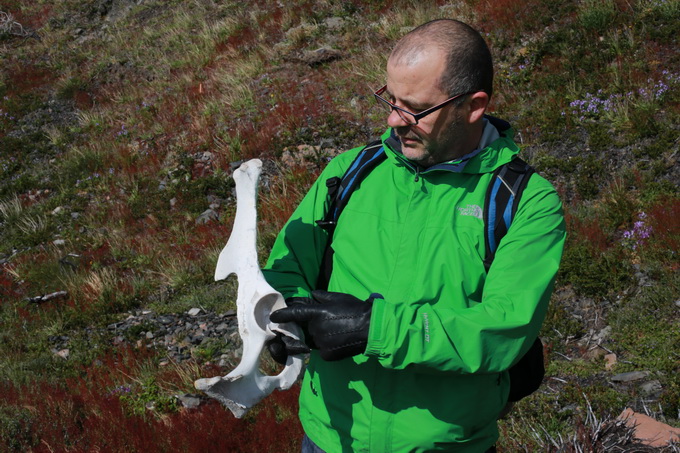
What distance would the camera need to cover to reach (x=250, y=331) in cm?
222

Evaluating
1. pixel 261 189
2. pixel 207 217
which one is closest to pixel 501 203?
pixel 261 189

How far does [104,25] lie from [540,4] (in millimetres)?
14562

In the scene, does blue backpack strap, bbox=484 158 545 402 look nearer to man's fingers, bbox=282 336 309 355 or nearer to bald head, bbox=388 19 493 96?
bald head, bbox=388 19 493 96

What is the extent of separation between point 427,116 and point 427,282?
2.01 feet

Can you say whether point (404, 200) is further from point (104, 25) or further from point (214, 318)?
point (104, 25)

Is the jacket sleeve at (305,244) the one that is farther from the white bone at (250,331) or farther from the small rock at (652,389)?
the small rock at (652,389)

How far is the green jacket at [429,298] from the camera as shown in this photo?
6.11 ft

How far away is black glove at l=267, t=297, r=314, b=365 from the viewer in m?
2.15

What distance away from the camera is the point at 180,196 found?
10336 mm

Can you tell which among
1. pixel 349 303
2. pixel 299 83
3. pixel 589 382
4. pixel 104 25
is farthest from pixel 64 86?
pixel 349 303

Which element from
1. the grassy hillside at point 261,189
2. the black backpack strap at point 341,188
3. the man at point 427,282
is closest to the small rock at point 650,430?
the grassy hillside at point 261,189

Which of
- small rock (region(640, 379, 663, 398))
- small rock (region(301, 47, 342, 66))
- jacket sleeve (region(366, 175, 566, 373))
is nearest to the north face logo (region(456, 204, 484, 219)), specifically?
jacket sleeve (region(366, 175, 566, 373))

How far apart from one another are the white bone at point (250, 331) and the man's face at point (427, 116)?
662 mm

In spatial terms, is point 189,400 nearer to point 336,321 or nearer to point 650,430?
point 650,430
